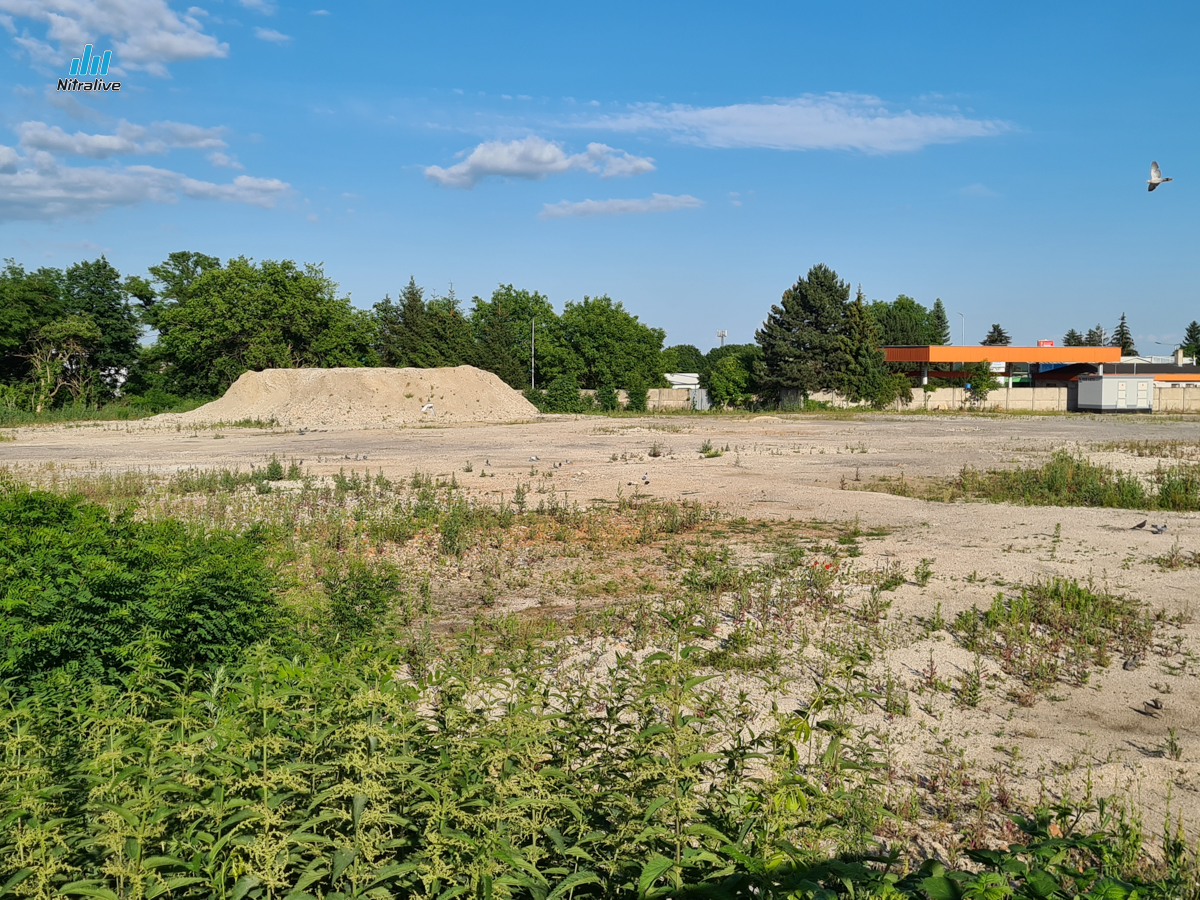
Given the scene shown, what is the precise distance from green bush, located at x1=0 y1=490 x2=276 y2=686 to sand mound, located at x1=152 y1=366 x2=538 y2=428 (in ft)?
136

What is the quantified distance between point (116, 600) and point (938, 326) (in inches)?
5366

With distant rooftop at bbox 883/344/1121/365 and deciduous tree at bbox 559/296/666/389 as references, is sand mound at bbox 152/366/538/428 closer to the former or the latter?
deciduous tree at bbox 559/296/666/389

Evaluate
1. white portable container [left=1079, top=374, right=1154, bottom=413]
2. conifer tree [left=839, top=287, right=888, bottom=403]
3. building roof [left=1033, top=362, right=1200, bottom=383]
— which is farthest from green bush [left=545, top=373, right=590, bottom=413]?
building roof [left=1033, top=362, right=1200, bottom=383]

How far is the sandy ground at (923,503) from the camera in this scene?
19.1ft

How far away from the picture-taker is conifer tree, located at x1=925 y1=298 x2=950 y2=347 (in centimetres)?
12544

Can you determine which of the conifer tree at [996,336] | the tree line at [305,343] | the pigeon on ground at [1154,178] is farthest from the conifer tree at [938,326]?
the pigeon on ground at [1154,178]

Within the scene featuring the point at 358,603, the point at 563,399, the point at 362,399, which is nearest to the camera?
the point at 358,603

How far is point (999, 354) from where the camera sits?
68.6m

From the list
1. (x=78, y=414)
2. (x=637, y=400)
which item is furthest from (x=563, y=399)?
(x=78, y=414)

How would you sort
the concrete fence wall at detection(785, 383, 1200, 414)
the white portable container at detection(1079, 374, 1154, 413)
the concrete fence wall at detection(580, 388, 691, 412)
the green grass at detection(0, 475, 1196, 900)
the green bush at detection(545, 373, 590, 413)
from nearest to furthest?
the green grass at detection(0, 475, 1196, 900), the white portable container at detection(1079, 374, 1154, 413), the green bush at detection(545, 373, 590, 413), the concrete fence wall at detection(785, 383, 1200, 414), the concrete fence wall at detection(580, 388, 691, 412)

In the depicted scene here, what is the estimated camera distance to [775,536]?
12664 mm

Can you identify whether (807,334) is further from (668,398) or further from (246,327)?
(246,327)

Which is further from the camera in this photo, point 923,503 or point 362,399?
point 362,399

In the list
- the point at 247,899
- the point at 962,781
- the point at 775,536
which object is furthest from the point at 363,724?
the point at 775,536
